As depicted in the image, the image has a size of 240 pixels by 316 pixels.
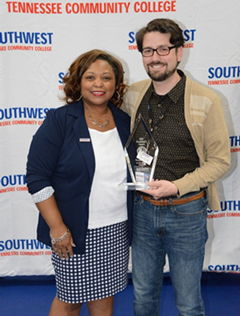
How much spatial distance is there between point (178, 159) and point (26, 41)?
1.63 meters

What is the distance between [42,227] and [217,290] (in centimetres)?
181

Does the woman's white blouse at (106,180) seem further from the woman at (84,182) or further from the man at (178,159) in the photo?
the man at (178,159)

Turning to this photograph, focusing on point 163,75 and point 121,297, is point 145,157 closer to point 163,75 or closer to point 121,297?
point 163,75

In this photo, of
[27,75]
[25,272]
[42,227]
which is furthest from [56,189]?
[25,272]

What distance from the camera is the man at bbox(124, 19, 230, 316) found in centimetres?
171

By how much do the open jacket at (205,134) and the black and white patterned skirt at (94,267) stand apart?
0.47 meters

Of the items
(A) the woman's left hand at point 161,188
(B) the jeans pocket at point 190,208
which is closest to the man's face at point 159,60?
(A) the woman's left hand at point 161,188

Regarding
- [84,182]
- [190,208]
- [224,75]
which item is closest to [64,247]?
[84,182]

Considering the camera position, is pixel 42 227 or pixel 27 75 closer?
pixel 42 227

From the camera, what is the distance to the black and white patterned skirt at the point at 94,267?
1816mm

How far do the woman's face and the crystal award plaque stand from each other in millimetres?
216

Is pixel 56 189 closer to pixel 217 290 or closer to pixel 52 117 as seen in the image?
pixel 52 117

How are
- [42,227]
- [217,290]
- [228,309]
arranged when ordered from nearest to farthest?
1. [42,227]
2. [228,309]
3. [217,290]

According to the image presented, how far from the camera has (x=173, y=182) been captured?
66.5 inches
